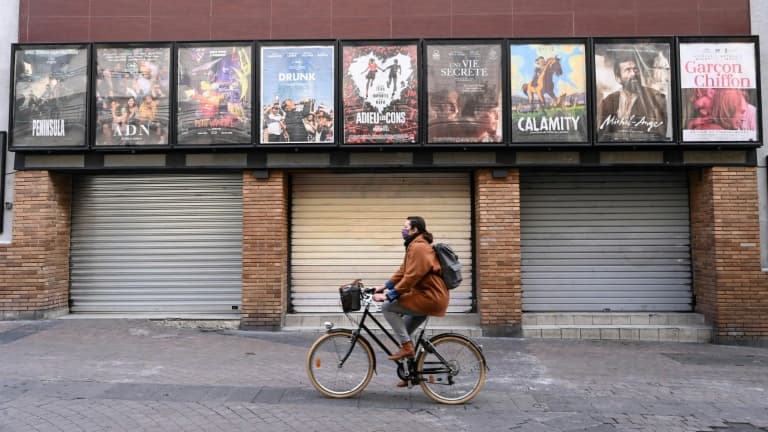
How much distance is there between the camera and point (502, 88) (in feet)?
31.9

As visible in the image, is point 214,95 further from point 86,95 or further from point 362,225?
point 362,225

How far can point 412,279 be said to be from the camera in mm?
5512

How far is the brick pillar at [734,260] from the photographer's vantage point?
9547 mm

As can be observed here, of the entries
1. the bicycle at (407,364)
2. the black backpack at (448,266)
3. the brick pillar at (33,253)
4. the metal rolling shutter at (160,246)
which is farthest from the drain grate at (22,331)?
the black backpack at (448,266)

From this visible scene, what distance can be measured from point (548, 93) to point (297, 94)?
4468 mm

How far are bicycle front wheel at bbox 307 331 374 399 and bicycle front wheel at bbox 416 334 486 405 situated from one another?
0.59 meters

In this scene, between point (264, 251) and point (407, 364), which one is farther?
point (264, 251)

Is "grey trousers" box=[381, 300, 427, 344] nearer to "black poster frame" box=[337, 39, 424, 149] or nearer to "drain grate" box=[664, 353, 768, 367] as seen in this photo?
"black poster frame" box=[337, 39, 424, 149]

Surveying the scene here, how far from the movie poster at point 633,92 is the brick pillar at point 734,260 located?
4.75ft

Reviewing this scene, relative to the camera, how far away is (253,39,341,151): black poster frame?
31.8 ft

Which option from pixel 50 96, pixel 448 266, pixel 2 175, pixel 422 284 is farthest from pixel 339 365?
pixel 2 175

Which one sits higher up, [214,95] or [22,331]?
[214,95]

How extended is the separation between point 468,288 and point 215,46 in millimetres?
6463

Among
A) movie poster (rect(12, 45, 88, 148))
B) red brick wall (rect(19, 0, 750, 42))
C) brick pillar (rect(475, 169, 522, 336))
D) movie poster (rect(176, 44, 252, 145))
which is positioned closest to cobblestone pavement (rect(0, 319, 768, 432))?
brick pillar (rect(475, 169, 522, 336))
